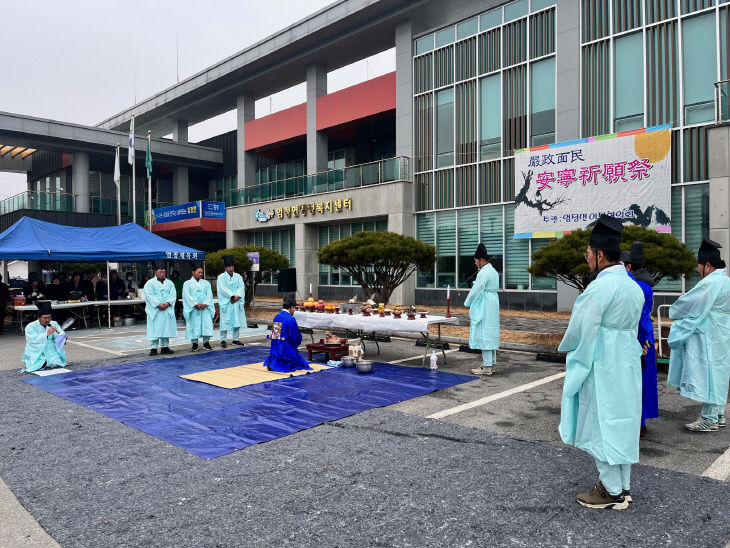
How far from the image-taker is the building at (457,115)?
15.0 metres

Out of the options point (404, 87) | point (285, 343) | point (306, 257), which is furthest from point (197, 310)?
point (404, 87)

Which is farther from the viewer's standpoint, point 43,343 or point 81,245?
point 81,245

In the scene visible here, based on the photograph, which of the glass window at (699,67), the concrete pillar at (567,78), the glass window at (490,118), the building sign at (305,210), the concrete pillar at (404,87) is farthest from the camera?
the building sign at (305,210)

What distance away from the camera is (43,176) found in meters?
39.7

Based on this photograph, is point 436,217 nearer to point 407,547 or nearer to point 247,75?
point 247,75

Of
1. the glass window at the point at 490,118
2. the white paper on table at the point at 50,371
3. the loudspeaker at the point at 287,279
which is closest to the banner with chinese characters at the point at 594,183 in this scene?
the glass window at the point at 490,118

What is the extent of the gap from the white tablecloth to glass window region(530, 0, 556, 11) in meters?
13.8

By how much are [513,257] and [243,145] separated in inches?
749

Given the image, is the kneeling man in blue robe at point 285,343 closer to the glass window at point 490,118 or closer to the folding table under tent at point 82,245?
the folding table under tent at point 82,245

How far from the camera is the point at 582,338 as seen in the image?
3801 millimetres

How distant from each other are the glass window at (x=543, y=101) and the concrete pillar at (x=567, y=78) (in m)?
0.31

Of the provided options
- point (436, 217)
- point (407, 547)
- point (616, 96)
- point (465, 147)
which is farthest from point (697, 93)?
point (407, 547)

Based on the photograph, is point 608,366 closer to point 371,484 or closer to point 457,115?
point 371,484

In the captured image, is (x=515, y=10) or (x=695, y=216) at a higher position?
(x=515, y=10)
